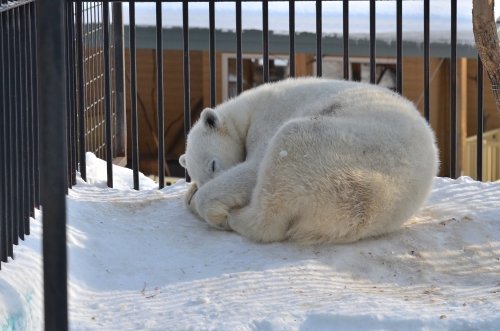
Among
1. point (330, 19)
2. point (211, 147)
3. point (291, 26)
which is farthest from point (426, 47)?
point (330, 19)

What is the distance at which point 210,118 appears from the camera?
6.64 metres

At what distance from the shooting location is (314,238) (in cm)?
569

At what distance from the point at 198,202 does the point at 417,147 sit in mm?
1441

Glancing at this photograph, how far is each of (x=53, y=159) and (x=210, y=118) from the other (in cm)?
405

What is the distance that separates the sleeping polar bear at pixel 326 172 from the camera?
219 inches

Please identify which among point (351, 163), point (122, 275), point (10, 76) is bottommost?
point (122, 275)

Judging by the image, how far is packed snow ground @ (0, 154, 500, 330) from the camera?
4.62 metres

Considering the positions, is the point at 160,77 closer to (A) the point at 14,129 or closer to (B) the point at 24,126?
(B) the point at 24,126

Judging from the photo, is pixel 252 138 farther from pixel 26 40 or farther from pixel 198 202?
pixel 26 40

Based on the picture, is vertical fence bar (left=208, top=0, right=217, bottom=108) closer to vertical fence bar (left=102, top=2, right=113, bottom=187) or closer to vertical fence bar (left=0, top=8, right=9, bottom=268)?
vertical fence bar (left=102, top=2, right=113, bottom=187)

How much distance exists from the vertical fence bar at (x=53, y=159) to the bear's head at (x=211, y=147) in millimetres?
3858

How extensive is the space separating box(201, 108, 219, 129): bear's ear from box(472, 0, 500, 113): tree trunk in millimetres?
1915

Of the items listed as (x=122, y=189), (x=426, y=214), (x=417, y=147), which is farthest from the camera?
(x=122, y=189)

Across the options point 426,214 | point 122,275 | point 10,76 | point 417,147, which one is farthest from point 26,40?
point 426,214
